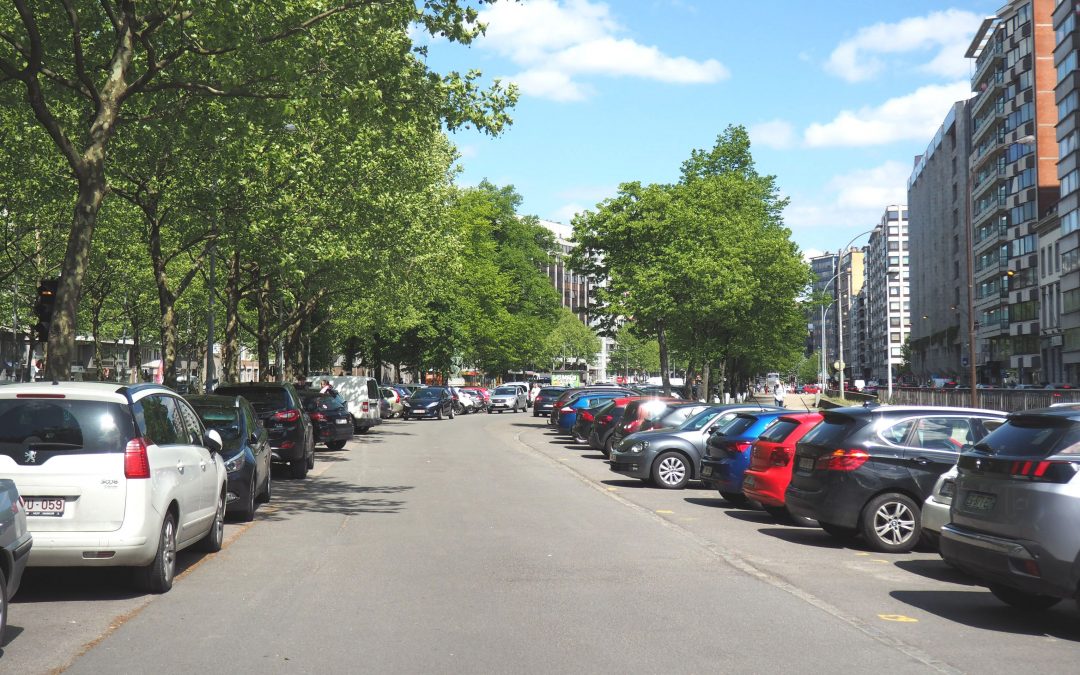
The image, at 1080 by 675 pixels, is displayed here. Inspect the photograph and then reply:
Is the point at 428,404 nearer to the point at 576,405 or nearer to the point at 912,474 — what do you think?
the point at 576,405

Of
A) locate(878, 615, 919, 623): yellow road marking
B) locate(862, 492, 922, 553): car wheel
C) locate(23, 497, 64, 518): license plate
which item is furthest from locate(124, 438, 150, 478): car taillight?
locate(862, 492, 922, 553): car wheel

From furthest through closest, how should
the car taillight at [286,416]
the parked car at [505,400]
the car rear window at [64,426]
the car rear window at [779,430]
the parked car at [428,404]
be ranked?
the parked car at [505,400], the parked car at [428,404], the car taillight at [286,416], the car rear window at [779,430], the car rear window at [64,426]

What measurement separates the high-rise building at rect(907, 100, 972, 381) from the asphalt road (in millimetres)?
83408

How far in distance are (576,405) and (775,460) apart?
2212cm

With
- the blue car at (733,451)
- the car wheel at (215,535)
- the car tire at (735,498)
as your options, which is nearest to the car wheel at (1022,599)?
the car wheel at (215,535)

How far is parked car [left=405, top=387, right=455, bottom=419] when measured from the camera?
54.9 m

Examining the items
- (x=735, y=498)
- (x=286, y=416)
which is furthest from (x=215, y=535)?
(x=286, y=416)

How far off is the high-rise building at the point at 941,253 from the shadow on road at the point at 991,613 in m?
85.1

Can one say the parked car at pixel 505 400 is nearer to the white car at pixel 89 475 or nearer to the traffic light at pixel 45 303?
the traffic light at pixel 45 303

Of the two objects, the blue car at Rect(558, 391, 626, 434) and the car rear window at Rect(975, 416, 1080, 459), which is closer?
the car rear window at Rect(975, 416, 1080, 459)

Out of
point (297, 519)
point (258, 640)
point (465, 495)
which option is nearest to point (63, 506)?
point (258, 640)

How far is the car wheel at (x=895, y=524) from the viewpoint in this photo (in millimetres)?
11578

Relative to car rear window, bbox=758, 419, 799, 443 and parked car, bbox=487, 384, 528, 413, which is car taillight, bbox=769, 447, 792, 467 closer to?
car rear window, bbox=758, 419, 799, 443

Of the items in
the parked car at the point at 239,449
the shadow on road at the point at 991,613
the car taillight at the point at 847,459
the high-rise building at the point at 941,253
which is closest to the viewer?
the shadow on road at the point at 991,613
